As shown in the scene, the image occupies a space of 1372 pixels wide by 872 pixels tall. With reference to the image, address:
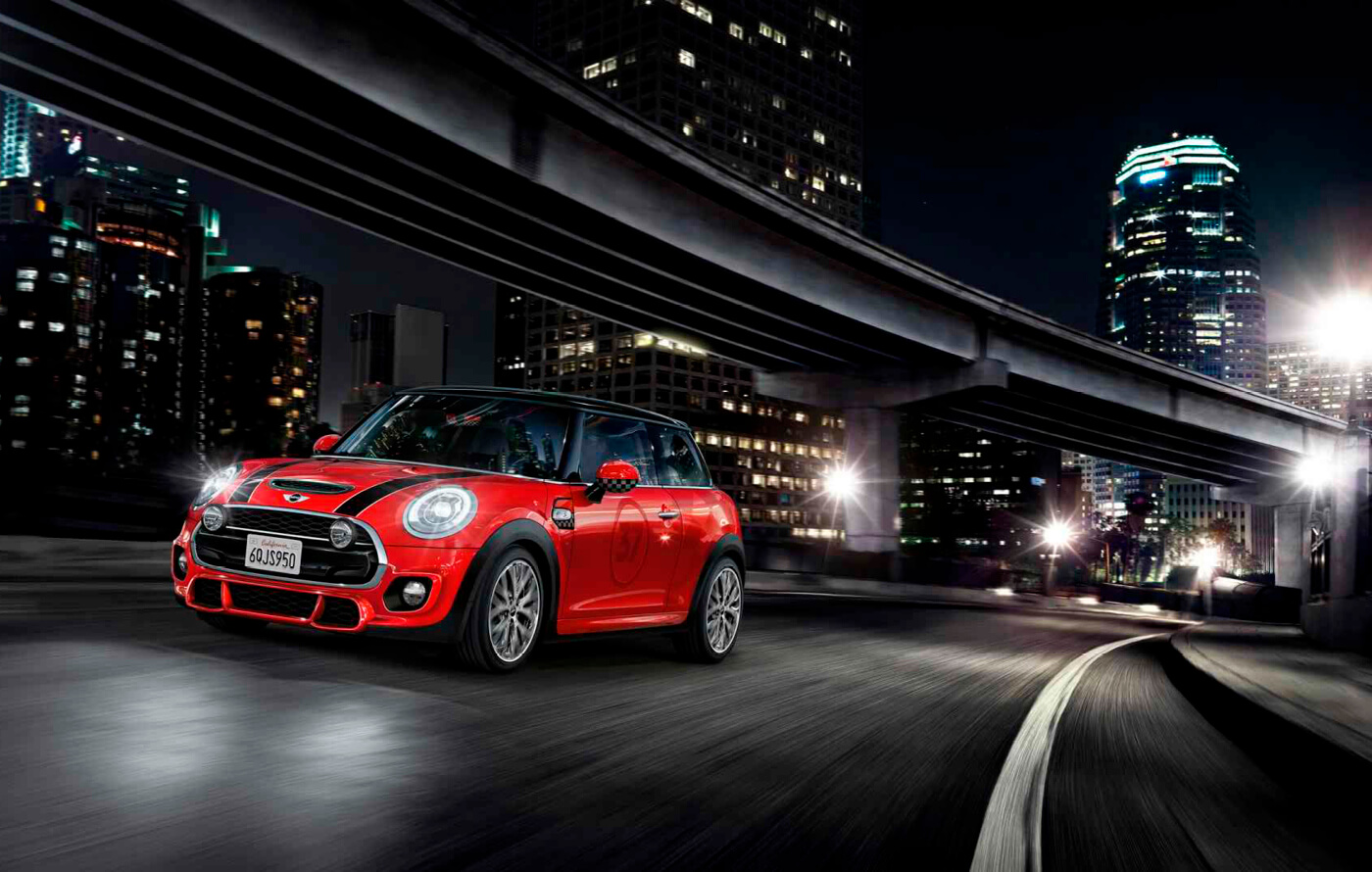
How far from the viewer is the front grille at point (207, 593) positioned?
6348 mm

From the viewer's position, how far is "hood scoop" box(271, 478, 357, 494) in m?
6.16

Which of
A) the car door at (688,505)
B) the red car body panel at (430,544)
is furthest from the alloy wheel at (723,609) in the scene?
the red car body panel at (430,544)

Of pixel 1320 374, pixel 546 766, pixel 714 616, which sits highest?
pixel 1320 374

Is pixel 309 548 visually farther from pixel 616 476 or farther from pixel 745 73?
pixel 745 73

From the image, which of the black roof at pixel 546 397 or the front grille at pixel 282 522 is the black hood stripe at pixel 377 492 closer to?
the front grille at pixel 282 522

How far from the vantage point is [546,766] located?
4512mm

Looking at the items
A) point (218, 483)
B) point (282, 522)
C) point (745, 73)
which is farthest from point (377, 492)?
point (745, 73)

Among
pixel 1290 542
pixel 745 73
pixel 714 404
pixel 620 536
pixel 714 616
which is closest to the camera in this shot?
pixel 620 536

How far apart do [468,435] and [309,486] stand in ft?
4.45

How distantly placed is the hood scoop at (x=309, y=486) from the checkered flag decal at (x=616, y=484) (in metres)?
1.60

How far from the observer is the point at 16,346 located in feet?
463

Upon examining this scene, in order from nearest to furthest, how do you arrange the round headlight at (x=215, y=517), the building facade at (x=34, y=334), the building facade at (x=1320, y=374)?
the round headlight at (x=215, y=517) → the building facade at (x=1320, y=374) → the building facade at (x=34, y=334)

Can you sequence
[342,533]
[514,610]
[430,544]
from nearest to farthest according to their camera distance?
[342,533] < [430,544] < [514,610]

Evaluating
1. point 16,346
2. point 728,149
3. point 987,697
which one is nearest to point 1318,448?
point 987,697
